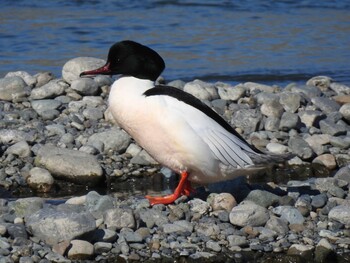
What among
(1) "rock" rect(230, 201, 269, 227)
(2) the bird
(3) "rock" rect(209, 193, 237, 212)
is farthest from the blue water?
(1) "rock" rect(230, 201, 269, 227)

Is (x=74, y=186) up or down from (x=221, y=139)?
down

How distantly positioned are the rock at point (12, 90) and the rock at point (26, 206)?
127 inches

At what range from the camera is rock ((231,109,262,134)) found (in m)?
9.66

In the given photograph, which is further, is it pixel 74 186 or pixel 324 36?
pixel 324 36

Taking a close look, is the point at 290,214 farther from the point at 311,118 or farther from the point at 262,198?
the point at 311,118

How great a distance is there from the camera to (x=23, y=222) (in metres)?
6.76

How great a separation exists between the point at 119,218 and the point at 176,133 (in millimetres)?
835

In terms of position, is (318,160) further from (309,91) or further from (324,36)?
(324,36)

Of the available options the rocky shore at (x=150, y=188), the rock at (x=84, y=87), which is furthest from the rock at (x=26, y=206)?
the rock at (x=84, y=87)

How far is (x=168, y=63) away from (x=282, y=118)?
15.4 ft

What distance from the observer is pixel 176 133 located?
7.29 m

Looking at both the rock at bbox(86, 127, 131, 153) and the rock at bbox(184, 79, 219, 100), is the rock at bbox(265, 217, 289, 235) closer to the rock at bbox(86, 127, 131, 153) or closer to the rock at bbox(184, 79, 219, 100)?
the rock at bbox(86, 127, 131, 153)

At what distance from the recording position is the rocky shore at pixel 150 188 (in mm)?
6562

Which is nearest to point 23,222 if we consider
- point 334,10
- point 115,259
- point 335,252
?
point 115,259
